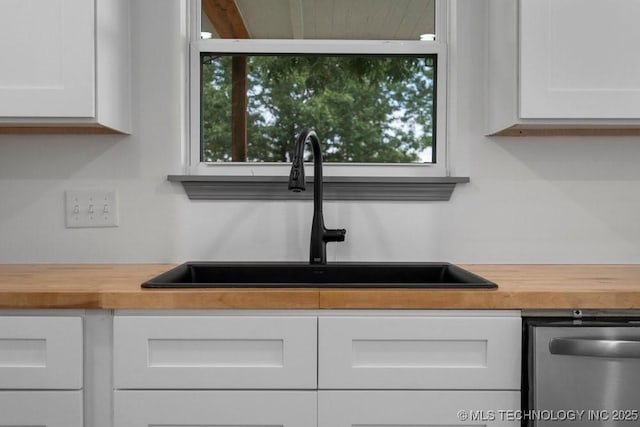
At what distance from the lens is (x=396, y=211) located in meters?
1.82

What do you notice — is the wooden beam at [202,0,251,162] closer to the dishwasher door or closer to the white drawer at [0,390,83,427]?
the white drawer at [0,390,83,427]

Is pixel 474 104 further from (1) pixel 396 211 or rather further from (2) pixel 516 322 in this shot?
(2) pixel 516 322

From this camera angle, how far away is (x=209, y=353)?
3.99 feet

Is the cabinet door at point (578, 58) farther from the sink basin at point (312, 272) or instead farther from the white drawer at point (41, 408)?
the white drawer at point (41, 408)

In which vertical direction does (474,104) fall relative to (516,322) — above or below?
above

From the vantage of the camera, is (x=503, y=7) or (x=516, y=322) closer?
(x=516, y=322)

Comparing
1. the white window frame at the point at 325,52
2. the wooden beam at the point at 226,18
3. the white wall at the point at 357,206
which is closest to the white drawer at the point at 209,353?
the white wall at the point at 357,206

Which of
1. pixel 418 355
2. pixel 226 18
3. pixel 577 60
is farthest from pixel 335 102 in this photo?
pixel 418 355

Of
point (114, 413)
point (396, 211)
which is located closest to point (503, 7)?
point (396, 211)

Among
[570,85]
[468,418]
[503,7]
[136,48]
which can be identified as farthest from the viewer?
[136,48]

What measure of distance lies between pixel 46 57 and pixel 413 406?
52.0 inches

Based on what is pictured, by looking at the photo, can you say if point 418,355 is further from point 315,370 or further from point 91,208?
point 91,208

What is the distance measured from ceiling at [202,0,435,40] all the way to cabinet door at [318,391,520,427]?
124cm

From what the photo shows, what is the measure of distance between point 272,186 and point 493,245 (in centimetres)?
78
